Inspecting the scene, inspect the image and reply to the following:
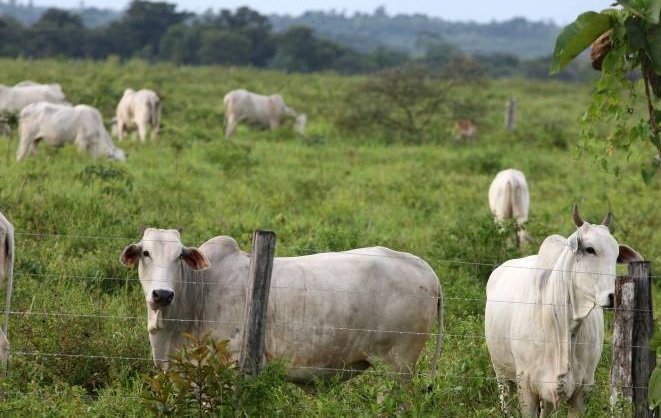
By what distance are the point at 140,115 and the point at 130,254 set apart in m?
13.6

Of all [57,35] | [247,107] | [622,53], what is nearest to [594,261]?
[622,53]

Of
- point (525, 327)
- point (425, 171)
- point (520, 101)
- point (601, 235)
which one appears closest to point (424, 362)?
point (525, 327)

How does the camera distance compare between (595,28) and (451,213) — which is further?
(451,213)

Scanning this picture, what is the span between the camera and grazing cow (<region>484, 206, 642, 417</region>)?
6.01 m

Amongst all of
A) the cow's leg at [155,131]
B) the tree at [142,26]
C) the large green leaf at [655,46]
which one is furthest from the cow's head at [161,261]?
the tree at [142,26]

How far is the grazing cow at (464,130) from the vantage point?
71.5 feet

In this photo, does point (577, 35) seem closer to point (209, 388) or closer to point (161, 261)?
point (209, 388)

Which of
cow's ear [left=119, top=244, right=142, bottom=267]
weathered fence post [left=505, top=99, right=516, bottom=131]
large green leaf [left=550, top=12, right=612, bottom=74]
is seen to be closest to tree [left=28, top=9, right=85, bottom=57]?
weathered fence post [left=505, top=99, right=516, bottom=131]

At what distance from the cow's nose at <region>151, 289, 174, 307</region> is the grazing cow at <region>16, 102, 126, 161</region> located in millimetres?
9666

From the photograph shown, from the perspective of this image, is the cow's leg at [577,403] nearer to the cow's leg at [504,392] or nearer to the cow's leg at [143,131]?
the cow's leg at [504,392]

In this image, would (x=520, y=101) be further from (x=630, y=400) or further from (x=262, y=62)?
(x=262, y=62)

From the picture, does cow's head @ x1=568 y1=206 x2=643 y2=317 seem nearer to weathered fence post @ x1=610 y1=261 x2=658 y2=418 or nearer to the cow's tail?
weathered fence post @ x1=610 y1=261 x2=658 y2=418

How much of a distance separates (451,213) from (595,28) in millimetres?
9195

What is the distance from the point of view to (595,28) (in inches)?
163
